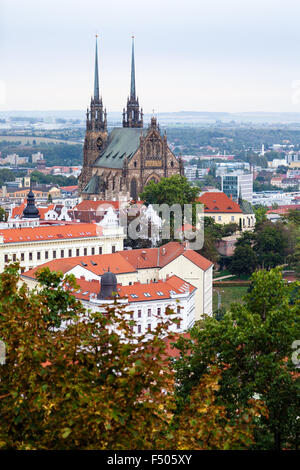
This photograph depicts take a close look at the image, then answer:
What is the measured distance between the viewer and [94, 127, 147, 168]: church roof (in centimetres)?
9638

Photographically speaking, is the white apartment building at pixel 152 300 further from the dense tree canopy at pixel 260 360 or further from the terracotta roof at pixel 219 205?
the terracotta roof at pixel 219 205

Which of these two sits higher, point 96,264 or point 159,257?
point 96,264

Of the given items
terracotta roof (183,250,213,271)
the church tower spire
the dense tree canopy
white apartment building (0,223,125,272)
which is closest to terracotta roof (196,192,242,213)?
the church tower spire

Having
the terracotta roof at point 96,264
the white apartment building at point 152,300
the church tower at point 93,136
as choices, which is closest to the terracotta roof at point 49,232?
the terracotta roof at point 96,264

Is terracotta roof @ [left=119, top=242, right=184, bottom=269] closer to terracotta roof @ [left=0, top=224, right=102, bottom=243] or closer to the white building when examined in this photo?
the white building

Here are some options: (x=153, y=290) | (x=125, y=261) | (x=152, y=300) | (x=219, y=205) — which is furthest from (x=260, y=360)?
(x=219, y=205)

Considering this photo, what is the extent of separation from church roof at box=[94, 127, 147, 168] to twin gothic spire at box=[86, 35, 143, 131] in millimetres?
1971

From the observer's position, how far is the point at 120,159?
3797 inches

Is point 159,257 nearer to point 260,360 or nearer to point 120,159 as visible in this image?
point 260,360

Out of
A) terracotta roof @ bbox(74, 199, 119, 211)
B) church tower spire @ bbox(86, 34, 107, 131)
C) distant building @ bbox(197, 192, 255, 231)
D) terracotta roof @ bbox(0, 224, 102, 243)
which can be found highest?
church tower spire @ bbox(86, 34, 107, 131)

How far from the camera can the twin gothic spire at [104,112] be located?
103 metres

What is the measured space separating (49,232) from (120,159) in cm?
3372

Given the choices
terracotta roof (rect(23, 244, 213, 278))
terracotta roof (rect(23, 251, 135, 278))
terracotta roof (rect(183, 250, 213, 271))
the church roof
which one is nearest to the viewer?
terracotta roof (rect(23, 251, 135, 278))
